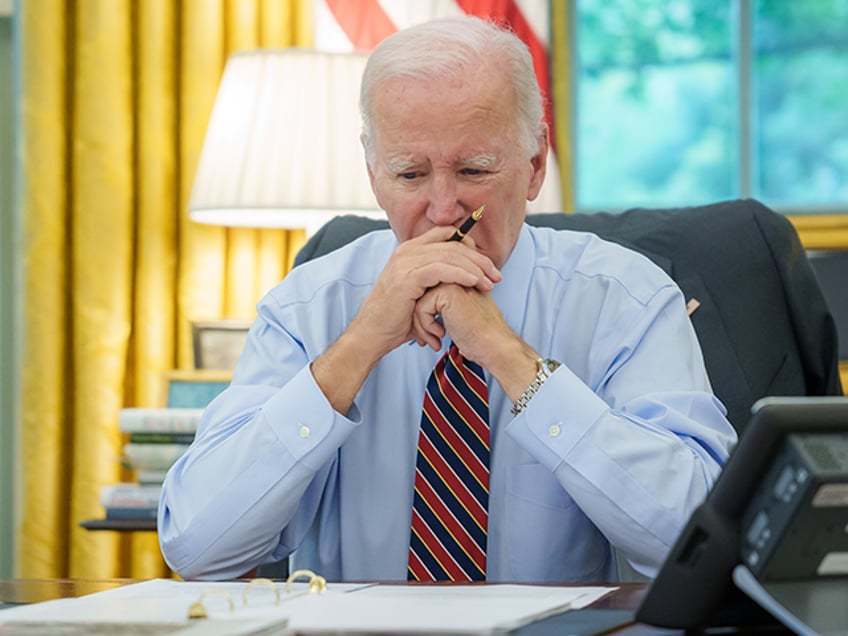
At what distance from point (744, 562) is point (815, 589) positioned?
43 millimetres

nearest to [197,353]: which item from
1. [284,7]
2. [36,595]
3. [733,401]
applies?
[284,7]

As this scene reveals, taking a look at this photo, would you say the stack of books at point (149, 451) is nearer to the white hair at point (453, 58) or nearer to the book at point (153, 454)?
the book at point (153, 454)


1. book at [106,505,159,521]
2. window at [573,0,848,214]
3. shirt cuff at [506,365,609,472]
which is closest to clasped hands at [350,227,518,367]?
shirt cuff at [506,365,609,472]

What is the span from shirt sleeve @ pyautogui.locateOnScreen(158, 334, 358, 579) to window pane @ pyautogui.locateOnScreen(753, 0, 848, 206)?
7.65 ft

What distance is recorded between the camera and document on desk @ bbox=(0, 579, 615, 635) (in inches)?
28.6

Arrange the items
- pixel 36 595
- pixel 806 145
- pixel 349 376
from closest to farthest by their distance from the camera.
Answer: pixel 36 595 < pixel 349 376 < pixel 806 145

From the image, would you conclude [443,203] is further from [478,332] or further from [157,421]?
[157,421]

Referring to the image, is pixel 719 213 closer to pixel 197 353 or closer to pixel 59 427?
pixel 197 353

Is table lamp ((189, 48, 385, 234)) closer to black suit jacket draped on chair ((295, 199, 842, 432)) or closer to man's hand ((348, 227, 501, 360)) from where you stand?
black suit jacket draped on chair ((295, 199, 842, 432))

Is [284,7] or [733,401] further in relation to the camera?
[284,7]

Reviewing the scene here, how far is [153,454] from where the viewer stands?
6.70 feet

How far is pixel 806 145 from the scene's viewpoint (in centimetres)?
328

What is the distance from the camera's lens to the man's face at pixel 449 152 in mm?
1306

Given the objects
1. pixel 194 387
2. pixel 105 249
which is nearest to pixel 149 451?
pixel 194 387
